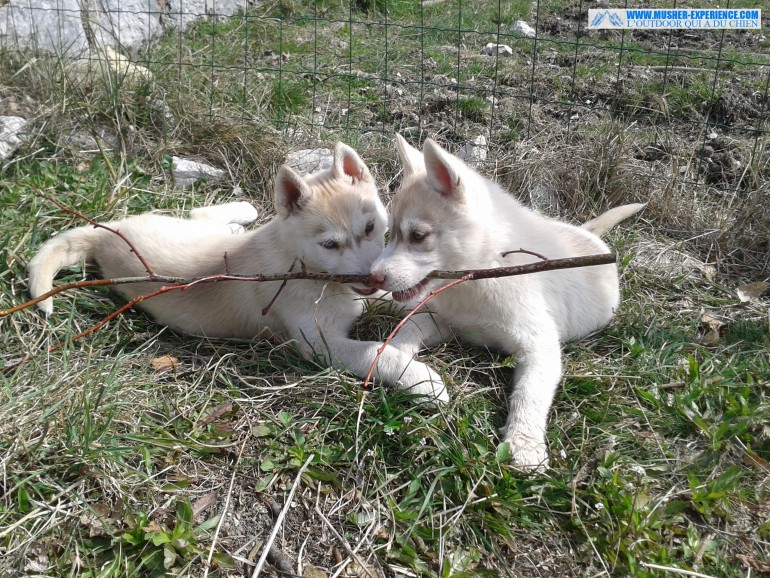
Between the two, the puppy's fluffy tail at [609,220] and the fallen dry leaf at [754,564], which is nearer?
the fallen dry leaf at [754,564]

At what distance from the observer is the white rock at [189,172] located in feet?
15.4

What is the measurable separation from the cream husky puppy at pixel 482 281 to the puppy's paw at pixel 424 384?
0.22 meters

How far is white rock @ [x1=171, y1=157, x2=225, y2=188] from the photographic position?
4.70m

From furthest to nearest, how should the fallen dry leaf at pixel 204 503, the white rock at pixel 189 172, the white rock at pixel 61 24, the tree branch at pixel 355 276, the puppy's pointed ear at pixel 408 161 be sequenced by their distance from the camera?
the white rock at pixel 61 24
the white rock at pixel 189 172
the puppy's pointed ear at pixel 408 161
the tree branch at pixel 355 276
the fallen dry leaf at pixel 204 503

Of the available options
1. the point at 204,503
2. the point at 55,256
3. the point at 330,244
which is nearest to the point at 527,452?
the point at 204,503

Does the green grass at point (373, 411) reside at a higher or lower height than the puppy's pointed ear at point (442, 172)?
lower

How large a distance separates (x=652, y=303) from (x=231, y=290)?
226 cm

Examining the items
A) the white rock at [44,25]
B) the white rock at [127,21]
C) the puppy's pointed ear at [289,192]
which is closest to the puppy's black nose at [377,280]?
the puppy's pointed ear at [289,192]

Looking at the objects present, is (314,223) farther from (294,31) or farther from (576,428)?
(294,31)

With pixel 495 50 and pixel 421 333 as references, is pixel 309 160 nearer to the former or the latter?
pixel 421 333

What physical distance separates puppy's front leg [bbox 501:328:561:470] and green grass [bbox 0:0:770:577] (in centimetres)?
7

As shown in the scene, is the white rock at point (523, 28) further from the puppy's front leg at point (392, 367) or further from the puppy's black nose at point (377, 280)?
the puppy's front leg at point (392, 367)

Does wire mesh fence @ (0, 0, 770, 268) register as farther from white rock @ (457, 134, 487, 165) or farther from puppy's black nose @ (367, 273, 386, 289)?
puppy's black nose @ (367, 273, 386, 289)

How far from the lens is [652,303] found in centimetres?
368
